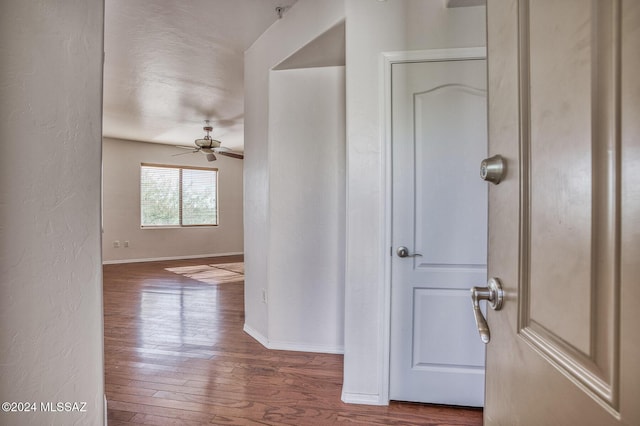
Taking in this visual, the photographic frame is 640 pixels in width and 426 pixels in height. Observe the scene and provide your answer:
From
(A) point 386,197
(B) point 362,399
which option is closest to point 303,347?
(B) point 362,399

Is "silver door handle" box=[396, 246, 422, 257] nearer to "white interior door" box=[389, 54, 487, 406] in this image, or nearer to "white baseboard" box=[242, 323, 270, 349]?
"white interior door" box=[389, 54, 487, 406]

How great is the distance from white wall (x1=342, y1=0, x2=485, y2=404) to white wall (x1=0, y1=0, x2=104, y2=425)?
1.25 m

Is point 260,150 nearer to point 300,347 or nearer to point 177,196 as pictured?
point 300,347

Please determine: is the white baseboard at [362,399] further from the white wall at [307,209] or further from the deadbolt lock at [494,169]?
the deadbolt lock at [494,169]

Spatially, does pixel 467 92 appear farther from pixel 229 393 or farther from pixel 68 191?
pixel 229 393

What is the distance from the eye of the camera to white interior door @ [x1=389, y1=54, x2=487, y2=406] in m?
1.92

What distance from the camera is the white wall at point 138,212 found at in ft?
22.4

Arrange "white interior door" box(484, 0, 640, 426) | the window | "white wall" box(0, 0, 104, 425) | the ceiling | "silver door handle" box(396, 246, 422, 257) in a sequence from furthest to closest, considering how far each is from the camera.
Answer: the window, the ceiling, "silver door handle" box(396, 246, 422, 257), "white wall" box(0, 0, 104, 425), "white interior door" box(484, 0, 640, 426)

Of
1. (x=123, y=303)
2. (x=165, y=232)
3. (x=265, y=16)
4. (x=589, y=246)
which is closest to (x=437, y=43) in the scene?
(x=265, y=16)

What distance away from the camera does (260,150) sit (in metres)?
2.98

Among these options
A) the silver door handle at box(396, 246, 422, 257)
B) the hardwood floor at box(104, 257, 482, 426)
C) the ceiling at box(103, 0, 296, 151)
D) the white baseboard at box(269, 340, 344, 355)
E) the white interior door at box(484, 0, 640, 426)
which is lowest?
the hardwood floor at box(104, 257, 482, 426)

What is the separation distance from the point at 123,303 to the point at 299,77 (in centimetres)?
343

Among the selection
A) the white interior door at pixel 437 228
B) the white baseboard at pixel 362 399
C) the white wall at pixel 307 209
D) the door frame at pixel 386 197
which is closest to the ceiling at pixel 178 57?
the white wall at pixel 307 209

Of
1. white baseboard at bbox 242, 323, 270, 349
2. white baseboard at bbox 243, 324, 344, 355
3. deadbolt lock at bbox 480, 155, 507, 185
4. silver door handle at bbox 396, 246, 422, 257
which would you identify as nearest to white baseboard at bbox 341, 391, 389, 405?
white baseboard at bbox 243, 324, 344, 355
